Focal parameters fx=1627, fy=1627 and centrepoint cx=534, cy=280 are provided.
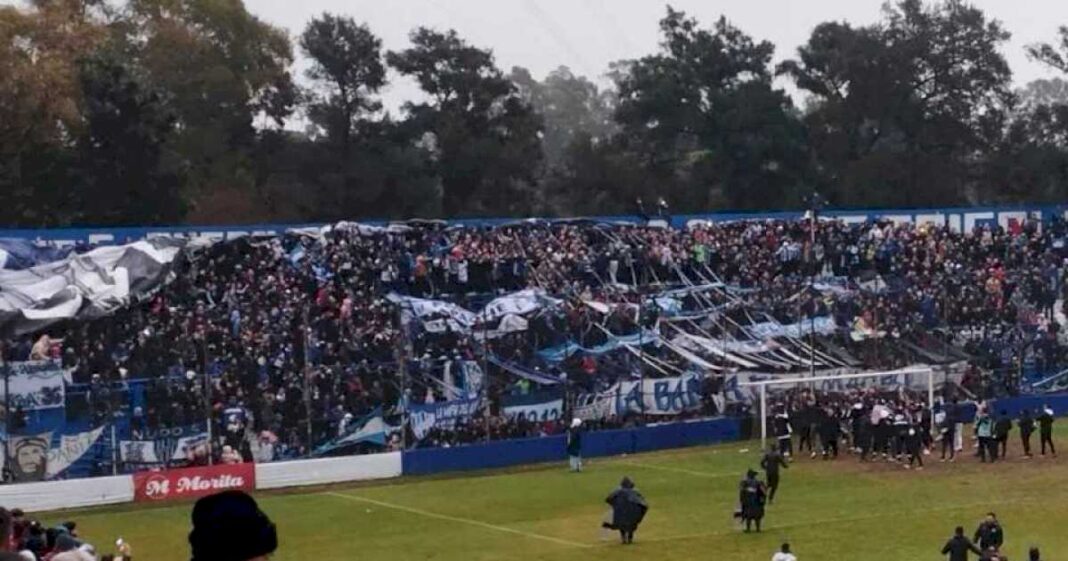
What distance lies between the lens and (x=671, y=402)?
1988 inches

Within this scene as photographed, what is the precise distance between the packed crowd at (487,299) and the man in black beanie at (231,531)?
1442 inches

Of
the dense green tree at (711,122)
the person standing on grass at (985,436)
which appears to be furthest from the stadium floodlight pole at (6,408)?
the dense green tree at (711,122)

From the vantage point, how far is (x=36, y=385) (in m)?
39.7

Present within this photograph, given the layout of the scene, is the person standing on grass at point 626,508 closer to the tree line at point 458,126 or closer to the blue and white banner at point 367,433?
the blue and white banner at point 367,433

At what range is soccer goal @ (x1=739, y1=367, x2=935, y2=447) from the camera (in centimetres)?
4853

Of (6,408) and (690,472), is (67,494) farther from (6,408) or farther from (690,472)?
(690,472)

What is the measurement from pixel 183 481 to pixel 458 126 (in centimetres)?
3465

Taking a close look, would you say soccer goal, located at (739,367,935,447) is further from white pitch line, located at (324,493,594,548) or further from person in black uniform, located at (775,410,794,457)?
white pitch line, located at (324,493,594,548)

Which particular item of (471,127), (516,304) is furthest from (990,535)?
(471,127)

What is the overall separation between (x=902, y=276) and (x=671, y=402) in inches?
534

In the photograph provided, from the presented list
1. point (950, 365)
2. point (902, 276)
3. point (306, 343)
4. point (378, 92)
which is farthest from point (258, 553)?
point (378, 92)

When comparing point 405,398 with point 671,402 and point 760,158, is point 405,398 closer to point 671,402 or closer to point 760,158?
point 671,402

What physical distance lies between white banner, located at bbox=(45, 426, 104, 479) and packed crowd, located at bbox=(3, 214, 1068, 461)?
2.06ft

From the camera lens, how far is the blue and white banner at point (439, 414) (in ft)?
151
